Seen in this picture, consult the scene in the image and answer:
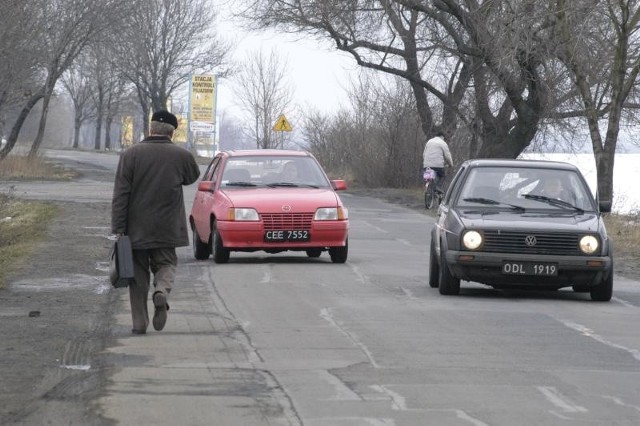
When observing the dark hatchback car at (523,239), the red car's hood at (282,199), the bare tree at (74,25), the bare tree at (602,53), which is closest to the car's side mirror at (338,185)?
the red car's hood at (282,199)

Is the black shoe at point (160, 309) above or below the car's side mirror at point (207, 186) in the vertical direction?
below

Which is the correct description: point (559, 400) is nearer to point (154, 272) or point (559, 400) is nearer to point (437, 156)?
point (154, 272)

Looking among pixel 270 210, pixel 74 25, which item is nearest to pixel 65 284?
pixel 270 210

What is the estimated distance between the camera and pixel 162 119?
1154 cm

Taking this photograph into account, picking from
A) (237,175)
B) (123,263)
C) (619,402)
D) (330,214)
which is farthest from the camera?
(237,175)

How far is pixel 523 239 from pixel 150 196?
438 centimetres

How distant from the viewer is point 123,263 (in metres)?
11.1

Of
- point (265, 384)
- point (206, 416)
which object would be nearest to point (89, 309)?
point (265, 384)

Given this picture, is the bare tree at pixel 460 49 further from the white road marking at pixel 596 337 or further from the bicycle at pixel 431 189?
the white road marking at pixel 596 337

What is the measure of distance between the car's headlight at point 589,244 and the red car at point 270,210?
4.28 m

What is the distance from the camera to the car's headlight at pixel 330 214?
17.6 m

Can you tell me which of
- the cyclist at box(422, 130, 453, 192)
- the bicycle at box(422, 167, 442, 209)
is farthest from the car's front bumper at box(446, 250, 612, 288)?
the cyclist at box(422, 130, 453, 192)

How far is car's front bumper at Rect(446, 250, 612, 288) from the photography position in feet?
45.8

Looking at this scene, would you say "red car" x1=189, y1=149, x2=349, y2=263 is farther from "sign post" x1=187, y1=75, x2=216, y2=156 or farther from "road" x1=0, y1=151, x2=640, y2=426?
"sign post" x1=187, y1=75, x2=216, y2=156
